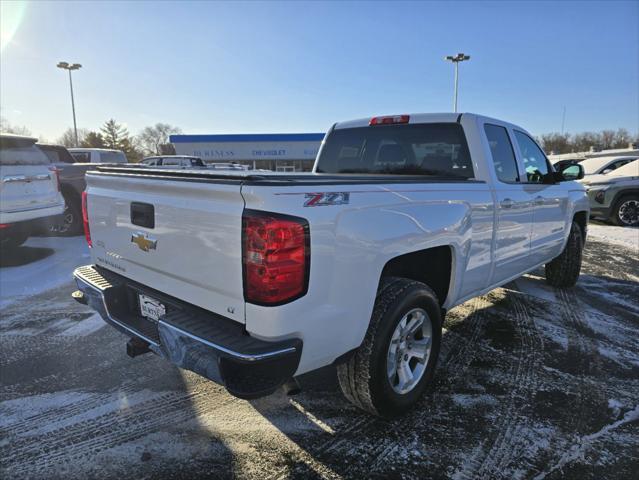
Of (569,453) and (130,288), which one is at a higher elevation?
(130,288)

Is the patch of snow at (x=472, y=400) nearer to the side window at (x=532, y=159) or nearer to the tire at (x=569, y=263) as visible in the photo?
the side window at (x=532, y=159)

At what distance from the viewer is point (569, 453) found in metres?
2.39

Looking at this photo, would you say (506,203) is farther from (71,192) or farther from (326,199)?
(71,192)

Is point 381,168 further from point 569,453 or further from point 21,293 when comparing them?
point 21,293

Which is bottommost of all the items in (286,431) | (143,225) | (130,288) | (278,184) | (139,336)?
(286,431)

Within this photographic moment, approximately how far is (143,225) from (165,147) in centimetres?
7494

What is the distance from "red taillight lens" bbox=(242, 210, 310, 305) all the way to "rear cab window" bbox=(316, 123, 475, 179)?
6.98ft

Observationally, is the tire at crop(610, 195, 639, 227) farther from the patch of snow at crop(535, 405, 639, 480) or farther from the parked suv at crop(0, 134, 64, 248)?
the parked suv at crop(0, 134, 64, 248)

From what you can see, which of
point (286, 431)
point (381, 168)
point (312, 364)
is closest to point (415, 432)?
point (286, 431)

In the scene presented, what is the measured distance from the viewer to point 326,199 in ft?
6.64

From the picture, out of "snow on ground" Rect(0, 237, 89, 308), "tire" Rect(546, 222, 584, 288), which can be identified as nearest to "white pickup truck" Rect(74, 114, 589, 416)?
"tire" Rect(546, 222, 584, 288)

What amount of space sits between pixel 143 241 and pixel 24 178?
218 inches

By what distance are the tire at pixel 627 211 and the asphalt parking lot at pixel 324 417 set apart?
28.7 feet

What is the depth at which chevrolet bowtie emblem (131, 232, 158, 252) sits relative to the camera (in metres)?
2.45
